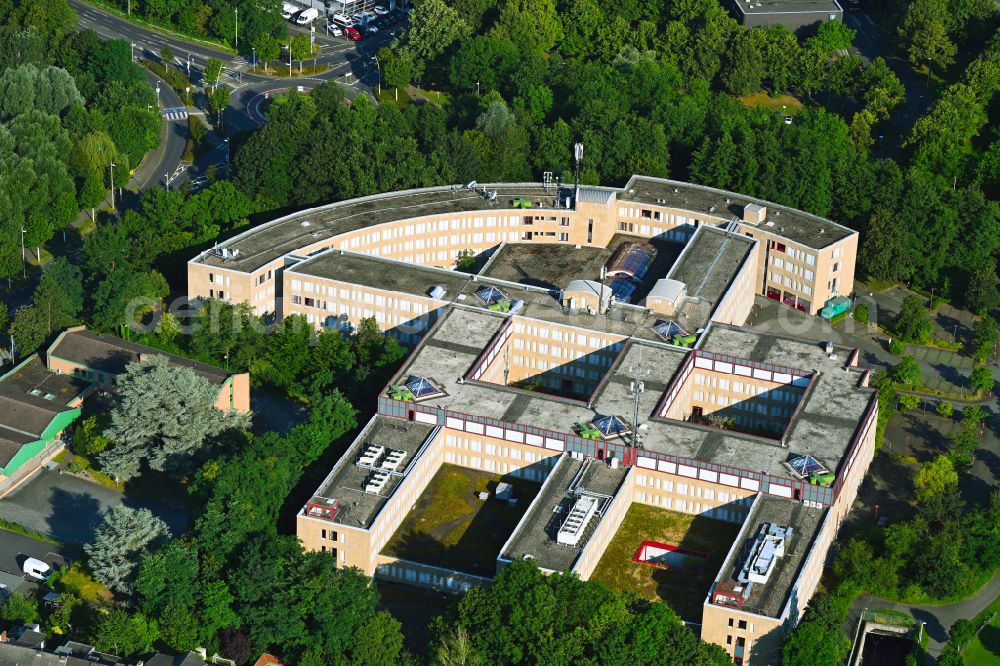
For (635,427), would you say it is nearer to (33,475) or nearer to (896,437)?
(896,437)

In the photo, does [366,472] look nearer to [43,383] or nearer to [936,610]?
[43,383]

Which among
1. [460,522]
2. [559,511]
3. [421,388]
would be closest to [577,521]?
[559,511]

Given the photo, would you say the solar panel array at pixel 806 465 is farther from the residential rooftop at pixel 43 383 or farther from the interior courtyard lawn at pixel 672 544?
the residential rooftop at pixel 43 383

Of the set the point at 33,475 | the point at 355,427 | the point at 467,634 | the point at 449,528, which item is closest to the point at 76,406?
the point at 33,475


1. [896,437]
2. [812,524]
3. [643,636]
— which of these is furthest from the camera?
[896,437]

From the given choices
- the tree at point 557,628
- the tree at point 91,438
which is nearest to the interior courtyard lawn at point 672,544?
the tree at point 557,628
